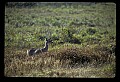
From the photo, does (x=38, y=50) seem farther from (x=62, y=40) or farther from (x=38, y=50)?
(x=62, y=40)

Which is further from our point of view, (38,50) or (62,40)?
(62,40)

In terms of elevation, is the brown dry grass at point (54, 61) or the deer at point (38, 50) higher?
the deer at point (38, 50)

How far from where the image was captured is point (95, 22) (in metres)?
6.06

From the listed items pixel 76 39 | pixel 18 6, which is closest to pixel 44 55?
pixel 76 39

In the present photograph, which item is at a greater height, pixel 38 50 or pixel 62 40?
pixel 62 40

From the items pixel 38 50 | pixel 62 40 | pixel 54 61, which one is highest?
pixel 62 40

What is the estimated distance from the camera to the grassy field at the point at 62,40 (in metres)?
5.64

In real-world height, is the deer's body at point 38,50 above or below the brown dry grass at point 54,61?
above

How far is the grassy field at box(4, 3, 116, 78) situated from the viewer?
5.64 meters

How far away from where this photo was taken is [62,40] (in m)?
5.93

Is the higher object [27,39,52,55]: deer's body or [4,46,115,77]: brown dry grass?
[27,39,52,55]: deer's body

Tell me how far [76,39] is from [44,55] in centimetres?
77

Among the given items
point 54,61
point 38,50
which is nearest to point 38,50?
point 38,50

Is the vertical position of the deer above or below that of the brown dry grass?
above
